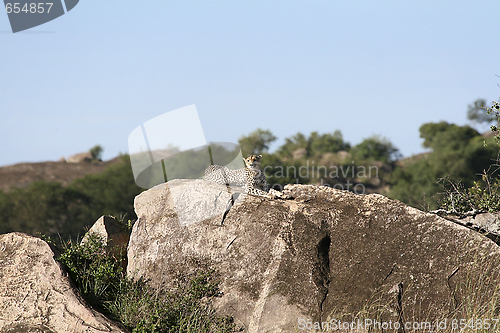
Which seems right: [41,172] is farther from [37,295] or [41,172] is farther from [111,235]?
[37,295]

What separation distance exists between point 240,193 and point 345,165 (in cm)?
5031

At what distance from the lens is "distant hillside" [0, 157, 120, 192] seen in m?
50.8

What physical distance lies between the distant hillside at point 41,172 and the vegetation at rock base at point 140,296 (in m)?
44.7

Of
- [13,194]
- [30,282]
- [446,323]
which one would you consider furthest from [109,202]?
[446,323]

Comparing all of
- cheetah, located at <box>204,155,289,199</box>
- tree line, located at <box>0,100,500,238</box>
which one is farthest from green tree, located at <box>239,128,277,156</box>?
cheetah, located at <box>204,155,289,199</box>

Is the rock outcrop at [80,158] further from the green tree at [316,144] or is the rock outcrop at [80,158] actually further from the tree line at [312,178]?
the green tree at [316,144]

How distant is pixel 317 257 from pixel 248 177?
3196 mm

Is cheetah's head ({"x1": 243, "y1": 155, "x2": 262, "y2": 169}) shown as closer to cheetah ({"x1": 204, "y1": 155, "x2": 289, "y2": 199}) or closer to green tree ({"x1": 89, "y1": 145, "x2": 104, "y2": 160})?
cheetah ({"x1": 204, "y1": 155, "x2": 289, "y2": 199})

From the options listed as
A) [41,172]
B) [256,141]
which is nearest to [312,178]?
[256,141]

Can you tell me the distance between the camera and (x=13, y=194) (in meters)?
46.4

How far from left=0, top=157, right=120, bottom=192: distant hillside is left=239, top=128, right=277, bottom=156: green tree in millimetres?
14954

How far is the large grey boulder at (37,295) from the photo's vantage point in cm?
756

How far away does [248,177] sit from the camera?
10625 mm

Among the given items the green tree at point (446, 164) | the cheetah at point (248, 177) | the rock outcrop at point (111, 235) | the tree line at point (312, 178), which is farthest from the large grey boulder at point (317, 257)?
the green tree at point (446, 164)
